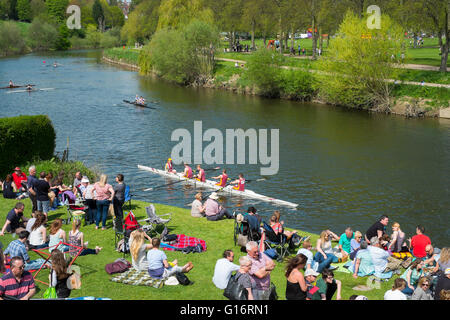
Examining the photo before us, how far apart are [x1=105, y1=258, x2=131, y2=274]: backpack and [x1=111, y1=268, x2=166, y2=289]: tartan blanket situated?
0.15 m

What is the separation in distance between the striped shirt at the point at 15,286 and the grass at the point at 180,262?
72 cm

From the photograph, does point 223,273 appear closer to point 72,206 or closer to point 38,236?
point 38,236

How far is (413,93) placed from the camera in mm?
48375

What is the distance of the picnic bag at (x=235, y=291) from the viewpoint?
404 inches

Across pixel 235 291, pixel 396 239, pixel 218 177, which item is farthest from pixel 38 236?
pixel 218 177

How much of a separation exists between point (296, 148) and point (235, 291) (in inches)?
1060

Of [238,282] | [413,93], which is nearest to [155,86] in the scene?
[413,93]

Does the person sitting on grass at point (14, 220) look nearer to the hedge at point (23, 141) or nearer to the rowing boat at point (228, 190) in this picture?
the hedge at point (23, 141)

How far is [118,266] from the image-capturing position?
1250cm

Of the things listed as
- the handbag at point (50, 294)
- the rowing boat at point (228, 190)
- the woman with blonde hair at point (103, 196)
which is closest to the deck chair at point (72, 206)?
the woman with blonde hair at point (103, 196)

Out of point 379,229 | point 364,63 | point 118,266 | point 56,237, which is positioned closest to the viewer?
point 118,266

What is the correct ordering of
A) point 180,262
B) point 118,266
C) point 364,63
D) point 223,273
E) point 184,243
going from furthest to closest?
point 364,63
point 184,243
point 180,262
point 118,266
point 223,273

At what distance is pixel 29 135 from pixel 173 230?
1080 centimetres
